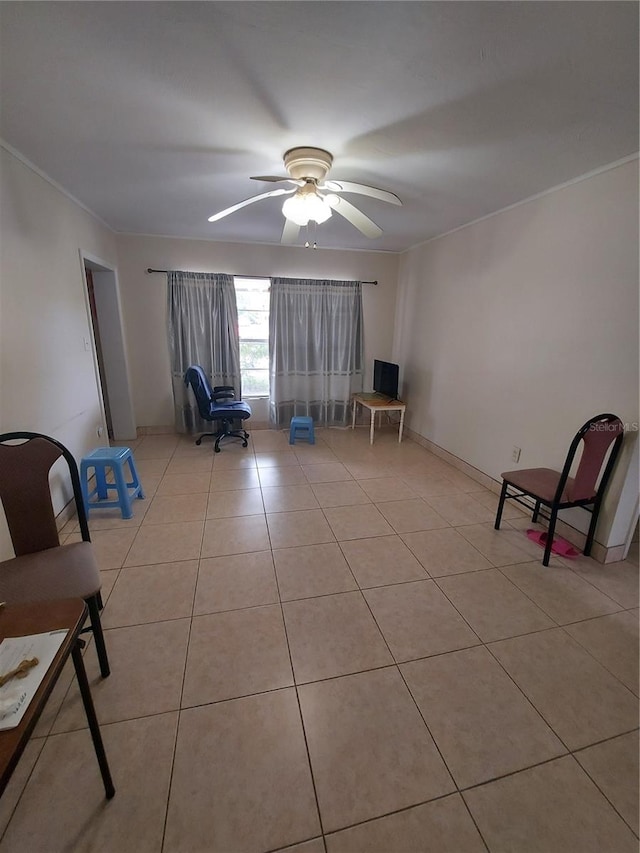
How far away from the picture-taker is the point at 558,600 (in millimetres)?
1955

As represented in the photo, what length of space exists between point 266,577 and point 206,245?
3.93 metres

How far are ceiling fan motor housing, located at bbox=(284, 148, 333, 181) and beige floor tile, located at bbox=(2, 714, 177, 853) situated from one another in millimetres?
2735

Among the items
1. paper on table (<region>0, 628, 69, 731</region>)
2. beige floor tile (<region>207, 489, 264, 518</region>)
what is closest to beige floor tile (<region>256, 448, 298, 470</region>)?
beige floor tile (<region>207, 489, 264, 518</region>)

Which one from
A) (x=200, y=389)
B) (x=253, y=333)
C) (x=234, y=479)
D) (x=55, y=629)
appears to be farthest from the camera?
(x=253, y=333)

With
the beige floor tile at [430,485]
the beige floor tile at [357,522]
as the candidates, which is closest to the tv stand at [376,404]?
the beige floor tile at [430,485]

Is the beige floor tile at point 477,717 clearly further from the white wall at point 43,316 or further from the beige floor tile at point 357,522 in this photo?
the white wall at point 43,316

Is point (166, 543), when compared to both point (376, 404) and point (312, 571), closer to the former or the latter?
point (312, 571)

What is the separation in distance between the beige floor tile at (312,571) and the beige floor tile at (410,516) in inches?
23.0

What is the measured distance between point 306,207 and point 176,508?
2371 mm

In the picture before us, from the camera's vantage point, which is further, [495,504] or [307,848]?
[495,504]

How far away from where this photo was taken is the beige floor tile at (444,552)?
86.7 inches

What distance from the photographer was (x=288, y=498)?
9.96ft

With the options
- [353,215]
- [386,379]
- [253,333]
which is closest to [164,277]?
[253,333]

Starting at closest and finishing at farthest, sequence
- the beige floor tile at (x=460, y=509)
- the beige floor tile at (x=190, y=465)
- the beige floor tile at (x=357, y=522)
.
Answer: the beige floor tile at (x=357, y=522) → the beige floor tile at (x=460, y=509) → the beige floor tile at (x=190, y=465)
